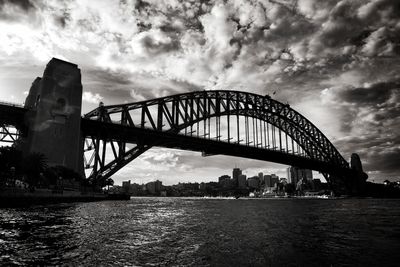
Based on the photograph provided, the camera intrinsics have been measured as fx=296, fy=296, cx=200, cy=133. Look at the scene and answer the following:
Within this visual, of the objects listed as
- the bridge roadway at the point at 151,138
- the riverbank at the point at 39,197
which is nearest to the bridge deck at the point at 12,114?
the bridge roadway at the point at 151,138

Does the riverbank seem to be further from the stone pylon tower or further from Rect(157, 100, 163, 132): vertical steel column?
Rect(157, 100, 163, 132): vertical steel column

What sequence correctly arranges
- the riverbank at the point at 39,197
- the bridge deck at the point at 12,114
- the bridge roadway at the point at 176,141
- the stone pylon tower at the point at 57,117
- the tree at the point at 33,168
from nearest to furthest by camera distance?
the riverbank at the point at 39,197 < the tree at the point at 33,168 < the bridge deck at the point at 12,114 < the stone pylon tower at the point at 57,117 < the bridge roadway at the point at 176,141

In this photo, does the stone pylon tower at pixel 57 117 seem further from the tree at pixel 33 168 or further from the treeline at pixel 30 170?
the tree at pixel 33 168

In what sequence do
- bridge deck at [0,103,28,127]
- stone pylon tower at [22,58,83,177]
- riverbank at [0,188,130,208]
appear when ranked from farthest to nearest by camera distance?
stone pylon tower at [22,58,83,177]
bridge deck at [0,103,28,127]
riverbank at [0,188,130,208]

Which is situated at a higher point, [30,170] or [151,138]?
[151,138]

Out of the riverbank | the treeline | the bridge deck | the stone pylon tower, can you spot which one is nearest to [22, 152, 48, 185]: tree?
the treeline

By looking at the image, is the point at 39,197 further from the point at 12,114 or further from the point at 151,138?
the point at 151,138

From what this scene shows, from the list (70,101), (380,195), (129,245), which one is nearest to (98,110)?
(70,101)

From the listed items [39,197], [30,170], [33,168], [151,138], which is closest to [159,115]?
[151,138]
